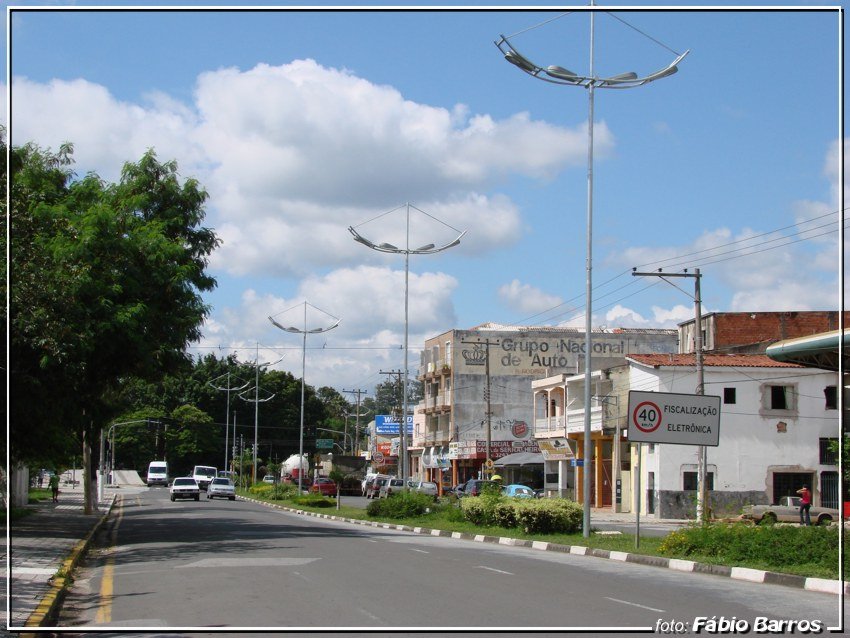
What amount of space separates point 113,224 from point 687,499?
31151mm

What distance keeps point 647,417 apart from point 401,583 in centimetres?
881

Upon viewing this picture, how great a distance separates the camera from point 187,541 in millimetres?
23828

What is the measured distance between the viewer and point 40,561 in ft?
59.6

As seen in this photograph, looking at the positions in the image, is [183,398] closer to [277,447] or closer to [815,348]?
[277,447]

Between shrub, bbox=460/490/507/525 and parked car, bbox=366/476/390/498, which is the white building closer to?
shrub, bbox=460/490/507/525

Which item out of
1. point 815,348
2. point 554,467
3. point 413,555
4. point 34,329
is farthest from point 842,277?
point 554,467

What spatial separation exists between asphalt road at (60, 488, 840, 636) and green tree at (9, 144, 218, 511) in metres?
4.65

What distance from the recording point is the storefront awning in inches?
2631

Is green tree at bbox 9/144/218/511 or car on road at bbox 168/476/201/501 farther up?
green tree at bbox 9/144/218/511

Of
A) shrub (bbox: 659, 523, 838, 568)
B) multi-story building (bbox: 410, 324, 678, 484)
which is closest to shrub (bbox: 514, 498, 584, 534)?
shrub (bbox: 659, 523, 838, 568)

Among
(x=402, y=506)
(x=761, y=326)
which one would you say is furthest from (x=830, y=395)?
(x=402, y=506)

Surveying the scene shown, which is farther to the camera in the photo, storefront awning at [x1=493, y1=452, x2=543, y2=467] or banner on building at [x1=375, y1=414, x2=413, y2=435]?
banner on building at [x1=375, y1=414, x2=413, y2=435]

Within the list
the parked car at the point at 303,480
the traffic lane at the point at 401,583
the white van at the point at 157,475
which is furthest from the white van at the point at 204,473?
the traffic lane at the point at 401,583

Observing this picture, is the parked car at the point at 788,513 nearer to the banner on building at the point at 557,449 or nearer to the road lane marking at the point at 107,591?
the banner on building at the point at 557,449
